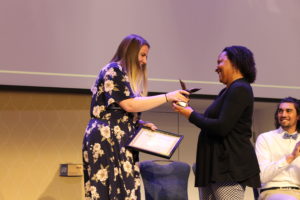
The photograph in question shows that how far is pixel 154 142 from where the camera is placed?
6.86 ft

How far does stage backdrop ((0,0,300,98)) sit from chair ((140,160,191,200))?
106 centimetres

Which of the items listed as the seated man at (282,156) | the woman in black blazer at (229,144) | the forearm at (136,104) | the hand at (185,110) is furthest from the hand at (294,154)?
the forearm at (136,104)

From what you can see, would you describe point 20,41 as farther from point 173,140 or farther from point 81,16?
point 173,140

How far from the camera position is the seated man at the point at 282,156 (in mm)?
2695

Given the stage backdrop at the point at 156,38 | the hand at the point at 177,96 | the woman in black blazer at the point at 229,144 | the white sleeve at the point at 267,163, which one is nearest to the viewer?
the woman in black blazer at the point at 229,144

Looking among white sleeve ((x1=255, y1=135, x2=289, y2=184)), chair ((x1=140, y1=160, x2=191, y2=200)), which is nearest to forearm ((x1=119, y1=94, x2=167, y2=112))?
chair ((x1=140, y1=160, x2=191, y2=200))

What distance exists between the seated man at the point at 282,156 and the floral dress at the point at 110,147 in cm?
109

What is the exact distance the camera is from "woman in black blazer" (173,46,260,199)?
200 centimetres

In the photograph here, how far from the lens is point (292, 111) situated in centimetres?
299

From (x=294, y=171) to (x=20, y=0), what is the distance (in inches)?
93.7

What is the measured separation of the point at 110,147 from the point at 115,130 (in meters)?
0.09

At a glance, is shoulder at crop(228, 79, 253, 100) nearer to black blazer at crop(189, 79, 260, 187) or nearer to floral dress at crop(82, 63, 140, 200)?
black blazer at crop(189, 79, 260, 187)

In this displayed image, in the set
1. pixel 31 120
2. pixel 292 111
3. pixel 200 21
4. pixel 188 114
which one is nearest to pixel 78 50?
pixel 31 120

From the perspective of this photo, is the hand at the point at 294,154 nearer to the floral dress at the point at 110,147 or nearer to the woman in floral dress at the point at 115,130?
the woman in floral dress at the point at 115,130
